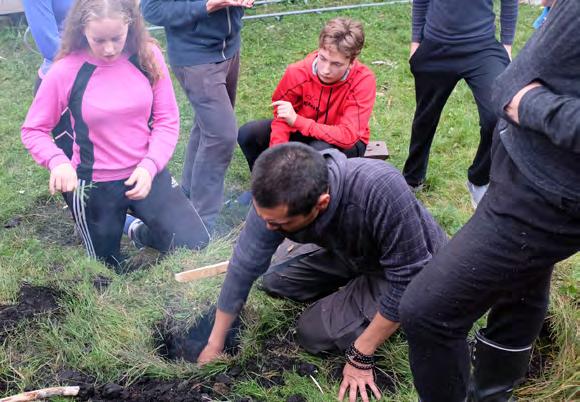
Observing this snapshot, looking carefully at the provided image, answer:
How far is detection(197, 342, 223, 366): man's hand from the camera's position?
10.2ft

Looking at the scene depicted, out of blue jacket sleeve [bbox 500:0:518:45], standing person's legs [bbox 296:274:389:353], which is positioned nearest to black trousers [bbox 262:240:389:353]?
standing person's legs [bbox 296:274:389:353]

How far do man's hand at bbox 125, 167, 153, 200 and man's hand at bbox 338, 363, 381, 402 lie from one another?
61.1 inches

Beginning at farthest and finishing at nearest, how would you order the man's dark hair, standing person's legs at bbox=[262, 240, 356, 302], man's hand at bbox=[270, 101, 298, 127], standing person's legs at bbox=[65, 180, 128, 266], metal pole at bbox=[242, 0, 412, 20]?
metal pole at bbox=[242, 0, 412, 20]
man's hand at bbox=[270, 101, 298, 127]
standing person's legs at bbox=[65, 180, 128, 266]
standing person's legs at bbox=[262, 240, 356, 302]
the man's dark hair

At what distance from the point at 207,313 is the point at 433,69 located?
2.26 m

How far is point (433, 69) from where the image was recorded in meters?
4.39

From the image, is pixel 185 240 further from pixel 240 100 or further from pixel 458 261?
pixel 240 100

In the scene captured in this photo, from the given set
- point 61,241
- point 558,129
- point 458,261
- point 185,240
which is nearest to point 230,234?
point 185,240

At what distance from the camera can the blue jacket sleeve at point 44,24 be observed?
12.7 ft

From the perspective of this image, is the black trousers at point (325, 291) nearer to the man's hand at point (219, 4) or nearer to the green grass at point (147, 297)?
the green grass at point (147, 297)

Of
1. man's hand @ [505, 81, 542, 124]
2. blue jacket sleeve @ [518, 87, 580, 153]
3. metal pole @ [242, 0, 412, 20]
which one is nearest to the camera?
blue jacket sleeve @ [518, 87, 580, 153]

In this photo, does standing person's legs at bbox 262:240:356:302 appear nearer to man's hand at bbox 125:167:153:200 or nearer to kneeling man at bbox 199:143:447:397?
kneeling man at bbox 199:143:447:397

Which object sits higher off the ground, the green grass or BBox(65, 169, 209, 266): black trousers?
BBox(65, 169, 209, 266): black trousers

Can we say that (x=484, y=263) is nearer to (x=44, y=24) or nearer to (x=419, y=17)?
(x=419, y=17)

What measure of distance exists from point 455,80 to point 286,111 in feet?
4.01
